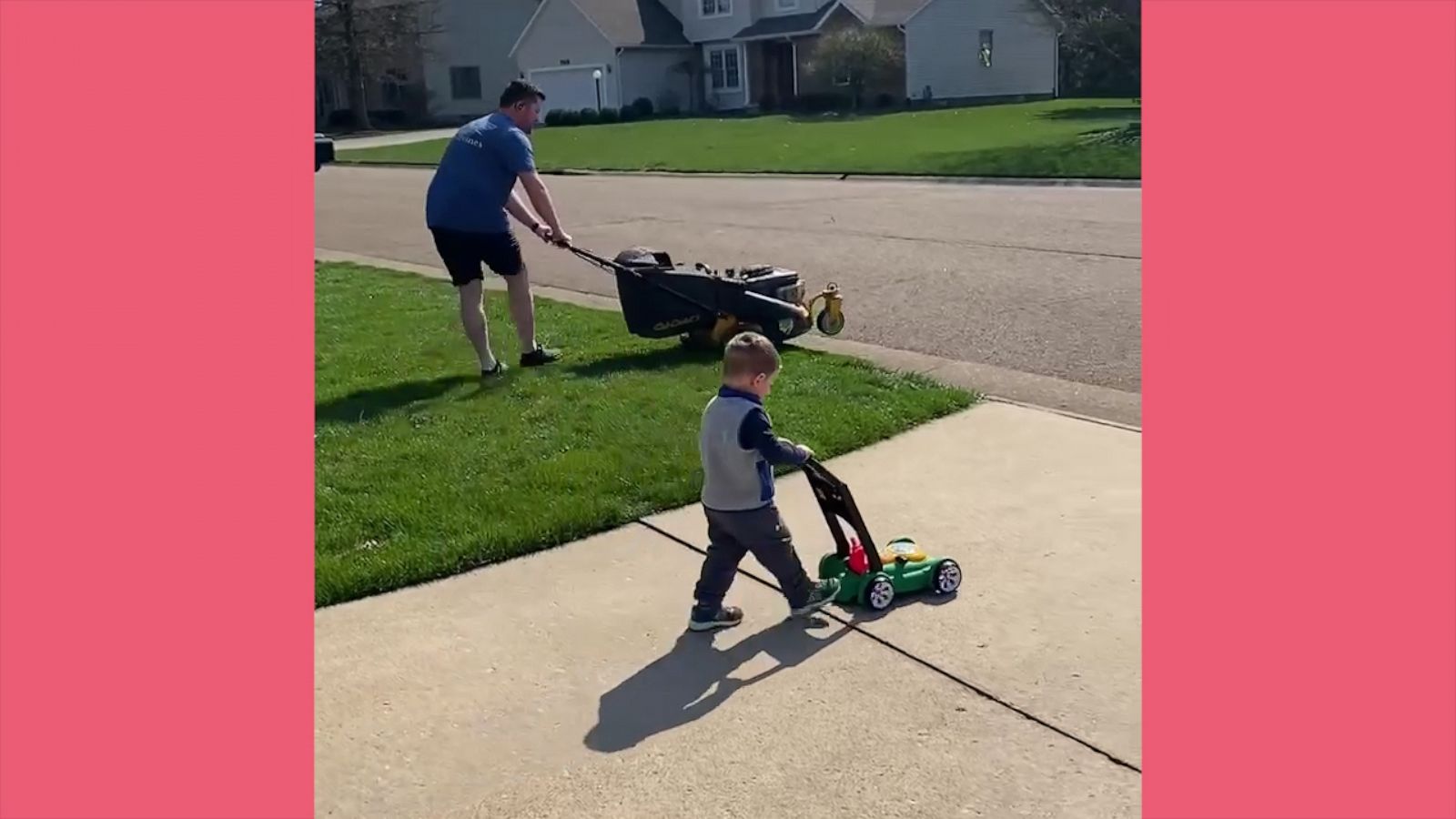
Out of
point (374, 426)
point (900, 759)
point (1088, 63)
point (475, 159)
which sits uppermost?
point (1088, 63)

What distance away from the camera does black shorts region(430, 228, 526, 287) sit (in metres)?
7.50

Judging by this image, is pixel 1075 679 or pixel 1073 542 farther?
pixel 1073 542

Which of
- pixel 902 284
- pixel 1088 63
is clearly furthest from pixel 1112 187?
pixel 1088 63

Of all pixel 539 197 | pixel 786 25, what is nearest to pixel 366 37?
pixel 786 25

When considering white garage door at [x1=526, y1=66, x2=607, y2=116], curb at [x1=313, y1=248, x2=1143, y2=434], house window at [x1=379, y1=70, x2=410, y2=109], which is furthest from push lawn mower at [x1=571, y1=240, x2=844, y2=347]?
house window at [x1=379, y1=70, x2=410, y2=109]

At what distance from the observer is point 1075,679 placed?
3768mm

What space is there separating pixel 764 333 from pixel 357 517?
3251 mm

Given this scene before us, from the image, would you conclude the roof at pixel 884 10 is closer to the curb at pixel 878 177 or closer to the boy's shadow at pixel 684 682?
the curb at pixel 878 177

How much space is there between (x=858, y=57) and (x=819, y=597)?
135 ft

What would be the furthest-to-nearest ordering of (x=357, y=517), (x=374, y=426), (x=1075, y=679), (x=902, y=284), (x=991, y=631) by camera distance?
(x=902, y=284)
(x=374, y=426)
(x=357, y=517)
(x=991, y=631)
(x=1075, y=679)

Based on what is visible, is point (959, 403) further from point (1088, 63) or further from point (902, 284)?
point (1088, 63)

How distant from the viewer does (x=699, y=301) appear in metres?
7.85

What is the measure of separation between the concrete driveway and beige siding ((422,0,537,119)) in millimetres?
34239

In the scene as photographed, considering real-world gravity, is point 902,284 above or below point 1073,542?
above
